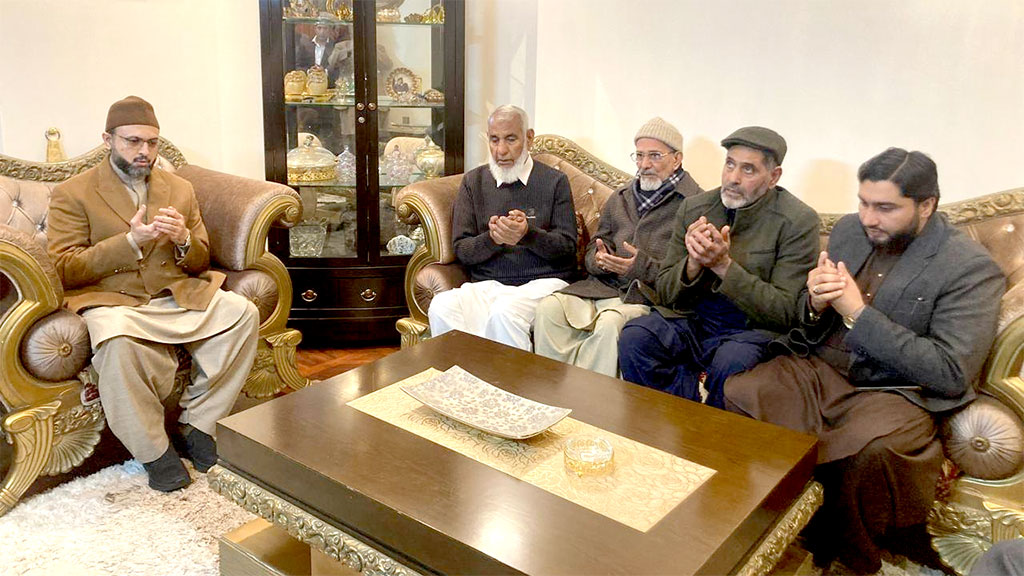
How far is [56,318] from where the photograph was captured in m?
2.48

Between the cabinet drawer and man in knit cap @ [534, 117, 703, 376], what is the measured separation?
123 centimetres

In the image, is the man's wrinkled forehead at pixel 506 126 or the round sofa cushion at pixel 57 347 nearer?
the round sofa cushion at pixel 57 347

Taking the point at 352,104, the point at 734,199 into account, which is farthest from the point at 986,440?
the point at 352,104

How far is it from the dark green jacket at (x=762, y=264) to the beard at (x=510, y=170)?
800 mm

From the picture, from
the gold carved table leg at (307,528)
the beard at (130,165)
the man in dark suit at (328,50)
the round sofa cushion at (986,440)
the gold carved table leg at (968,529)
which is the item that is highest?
the man in dark suit at (328,50)

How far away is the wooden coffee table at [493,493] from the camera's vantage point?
1.53 meters

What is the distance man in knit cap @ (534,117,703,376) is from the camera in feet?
9.23

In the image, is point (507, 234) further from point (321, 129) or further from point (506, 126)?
point (321, 129)

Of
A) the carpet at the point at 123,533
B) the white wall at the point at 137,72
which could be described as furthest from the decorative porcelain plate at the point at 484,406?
the white wall at the point at 137,72

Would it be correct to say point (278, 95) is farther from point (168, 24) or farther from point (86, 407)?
point (86, 407)

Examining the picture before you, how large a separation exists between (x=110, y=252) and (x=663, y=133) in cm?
193

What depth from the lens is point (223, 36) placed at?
13.3ft

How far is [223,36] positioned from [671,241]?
2527mm

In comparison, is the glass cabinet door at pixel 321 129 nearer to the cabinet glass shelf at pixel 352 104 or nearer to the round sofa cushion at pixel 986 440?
the cabinet glass shelf at pixel 352 104
